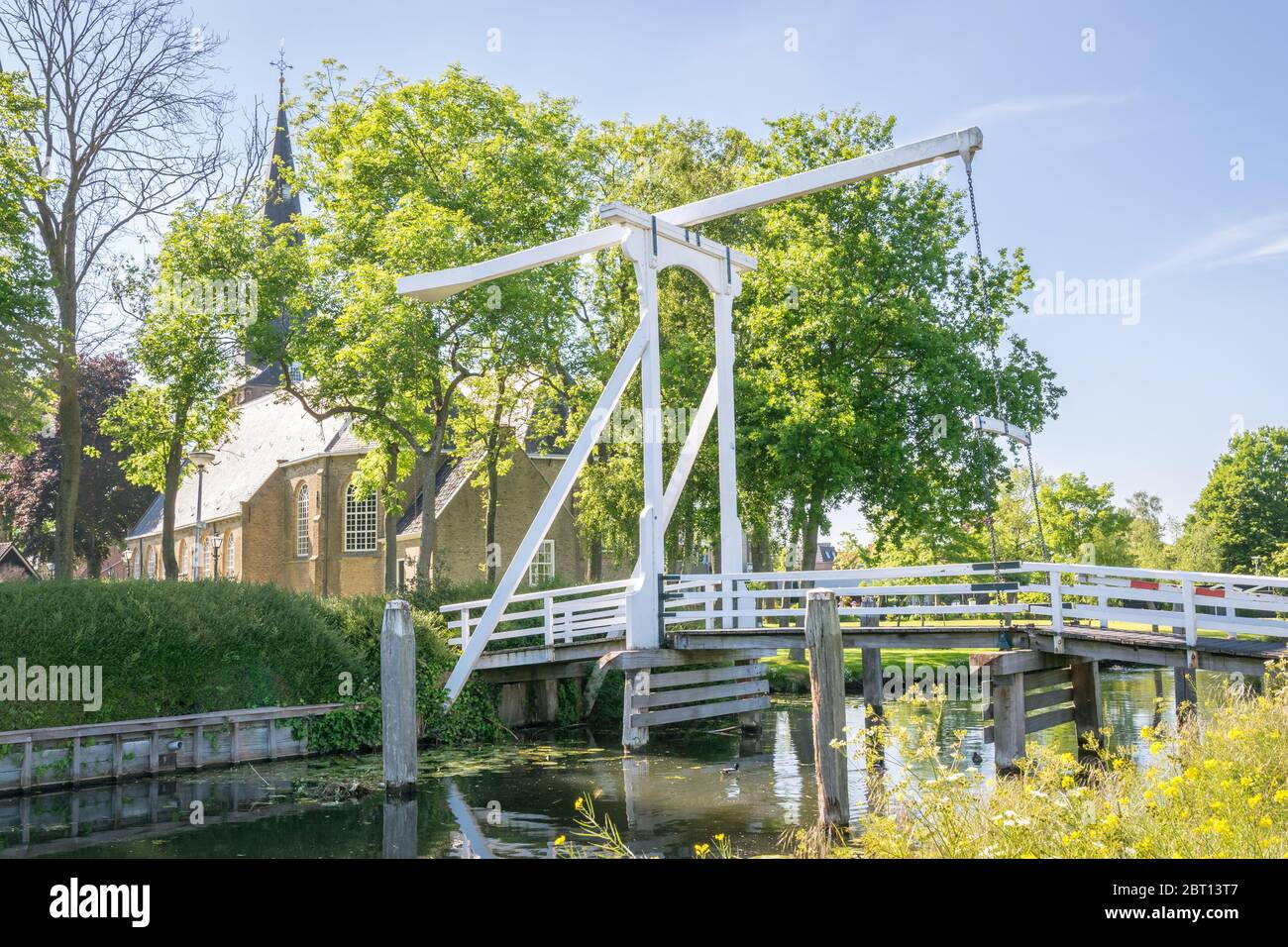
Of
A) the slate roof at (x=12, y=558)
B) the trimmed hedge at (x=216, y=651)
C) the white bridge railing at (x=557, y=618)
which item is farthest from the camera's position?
the slate roof at (x=12, y=558)

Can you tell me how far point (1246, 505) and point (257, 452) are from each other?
40.1 m

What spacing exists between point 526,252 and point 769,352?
9.58 m

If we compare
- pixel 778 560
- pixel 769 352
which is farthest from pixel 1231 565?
pixel 769 352

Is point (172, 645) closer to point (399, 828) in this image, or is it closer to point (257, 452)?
point (399, 828)

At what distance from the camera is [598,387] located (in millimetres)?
25234

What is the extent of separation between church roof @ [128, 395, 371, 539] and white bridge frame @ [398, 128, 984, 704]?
20.6 meters

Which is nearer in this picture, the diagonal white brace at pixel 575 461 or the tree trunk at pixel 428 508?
the diagonal white brace at pixel 575 461

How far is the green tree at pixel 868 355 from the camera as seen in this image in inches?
909

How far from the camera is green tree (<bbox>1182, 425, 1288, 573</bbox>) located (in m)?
45.2

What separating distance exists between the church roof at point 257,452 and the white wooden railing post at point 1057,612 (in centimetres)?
2660

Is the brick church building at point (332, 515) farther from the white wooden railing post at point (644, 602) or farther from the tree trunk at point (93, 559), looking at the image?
the white wooden railing post at point (644, 602)

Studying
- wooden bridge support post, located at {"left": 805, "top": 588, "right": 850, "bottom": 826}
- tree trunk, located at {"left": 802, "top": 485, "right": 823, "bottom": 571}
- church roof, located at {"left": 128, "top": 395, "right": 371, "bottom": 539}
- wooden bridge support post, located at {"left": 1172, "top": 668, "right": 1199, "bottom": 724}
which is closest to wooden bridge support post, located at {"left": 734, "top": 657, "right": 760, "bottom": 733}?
wooden bridge support post, located at {"left": 1172, "top": 668, "right": 1199, "bottom": 724}

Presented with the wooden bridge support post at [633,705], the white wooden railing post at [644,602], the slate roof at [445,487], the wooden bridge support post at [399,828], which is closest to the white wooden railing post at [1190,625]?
the wooden bridge support post at [633,705]

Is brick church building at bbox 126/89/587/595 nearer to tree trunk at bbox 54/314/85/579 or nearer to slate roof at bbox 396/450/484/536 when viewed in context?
slate roof at bbox 396/450/484/536
